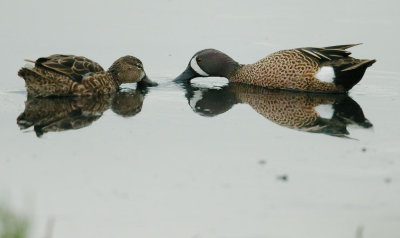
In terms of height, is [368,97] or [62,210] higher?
[62,210]

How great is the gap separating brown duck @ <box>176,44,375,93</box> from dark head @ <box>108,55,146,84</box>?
79cm

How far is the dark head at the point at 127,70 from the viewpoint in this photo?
10.6 meters

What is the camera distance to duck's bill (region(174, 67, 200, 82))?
1124 cm

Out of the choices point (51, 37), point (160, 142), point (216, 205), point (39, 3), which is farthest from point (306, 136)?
point (39, 3)

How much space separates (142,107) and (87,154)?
2.30 metres

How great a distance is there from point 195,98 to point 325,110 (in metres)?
1.81

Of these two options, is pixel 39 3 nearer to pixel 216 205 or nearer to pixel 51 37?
pixel 51 37

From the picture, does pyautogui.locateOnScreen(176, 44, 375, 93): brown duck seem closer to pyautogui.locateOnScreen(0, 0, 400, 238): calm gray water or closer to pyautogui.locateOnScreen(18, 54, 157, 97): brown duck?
pyautogui.locateOnScreen(0, 0, 400, 238): calm gray water

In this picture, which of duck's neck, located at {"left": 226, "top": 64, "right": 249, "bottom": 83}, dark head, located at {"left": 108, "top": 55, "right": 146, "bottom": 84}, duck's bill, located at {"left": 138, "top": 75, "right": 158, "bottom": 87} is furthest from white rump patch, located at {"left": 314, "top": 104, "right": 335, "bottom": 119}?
dark head, located at {"left": 108, "top": 55, "right": 146, "bottom": 84}

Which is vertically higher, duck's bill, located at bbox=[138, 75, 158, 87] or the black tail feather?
the black tail feather

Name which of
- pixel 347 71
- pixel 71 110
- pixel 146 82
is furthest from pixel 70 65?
pixel 347 71

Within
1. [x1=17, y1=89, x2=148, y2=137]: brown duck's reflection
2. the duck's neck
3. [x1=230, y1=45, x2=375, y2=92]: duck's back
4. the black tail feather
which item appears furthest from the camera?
the duck's neck

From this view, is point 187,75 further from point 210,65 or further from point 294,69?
point 294,69

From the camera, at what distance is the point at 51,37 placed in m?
12.6
